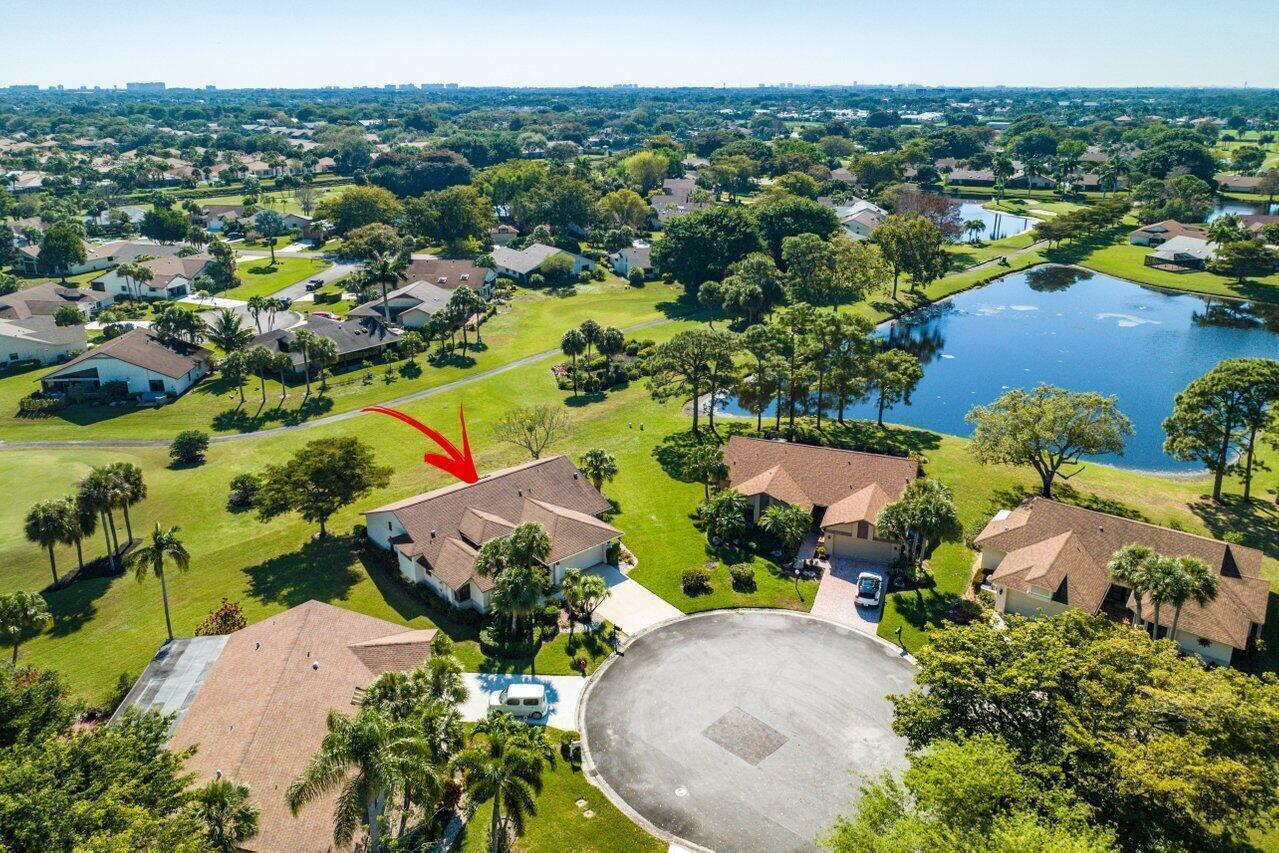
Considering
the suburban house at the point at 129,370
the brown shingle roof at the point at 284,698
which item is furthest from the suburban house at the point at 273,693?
the suburban house at the point at 129,370

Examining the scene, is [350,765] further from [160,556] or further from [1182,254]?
[1182,254]

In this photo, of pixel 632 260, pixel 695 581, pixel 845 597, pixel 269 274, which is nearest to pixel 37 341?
pixel 269 274

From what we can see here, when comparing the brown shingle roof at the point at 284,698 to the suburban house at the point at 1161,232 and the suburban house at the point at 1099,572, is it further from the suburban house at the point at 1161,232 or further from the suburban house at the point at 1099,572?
the suburban house at the point at 1161,232

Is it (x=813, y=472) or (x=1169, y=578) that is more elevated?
(x=1169, y=578)

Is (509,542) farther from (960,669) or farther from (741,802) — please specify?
(960,669)

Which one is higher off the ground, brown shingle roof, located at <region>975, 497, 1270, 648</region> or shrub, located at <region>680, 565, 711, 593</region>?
brown shingle roof, located at <region>975, 497, 1270, 648</region>

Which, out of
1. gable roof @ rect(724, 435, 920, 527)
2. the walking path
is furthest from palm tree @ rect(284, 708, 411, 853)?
the walking path

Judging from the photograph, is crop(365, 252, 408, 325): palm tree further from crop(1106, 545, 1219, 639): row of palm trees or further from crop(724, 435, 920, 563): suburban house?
crop(1106, 545, 1219, 639): row of palm trees
